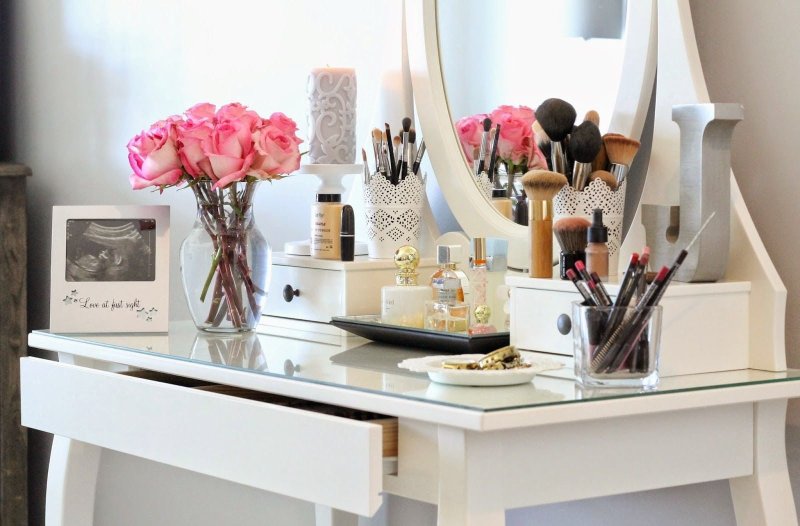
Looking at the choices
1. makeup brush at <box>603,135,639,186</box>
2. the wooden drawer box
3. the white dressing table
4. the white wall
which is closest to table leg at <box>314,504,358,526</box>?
the white wall

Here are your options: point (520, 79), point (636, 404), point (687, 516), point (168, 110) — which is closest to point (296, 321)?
point (520, 79)

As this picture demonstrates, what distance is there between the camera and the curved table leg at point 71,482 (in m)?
1.68

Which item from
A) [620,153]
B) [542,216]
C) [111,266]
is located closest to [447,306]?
[542,216]

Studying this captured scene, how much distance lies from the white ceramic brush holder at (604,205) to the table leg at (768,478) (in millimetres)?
240

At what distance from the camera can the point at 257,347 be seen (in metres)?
1.50

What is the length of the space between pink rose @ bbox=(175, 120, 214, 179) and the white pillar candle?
0.21m

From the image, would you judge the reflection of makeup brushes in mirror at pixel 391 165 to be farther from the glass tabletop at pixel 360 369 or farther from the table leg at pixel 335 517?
the table leg at pixel 335 517

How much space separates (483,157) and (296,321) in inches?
14.3

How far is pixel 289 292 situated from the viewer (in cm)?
173

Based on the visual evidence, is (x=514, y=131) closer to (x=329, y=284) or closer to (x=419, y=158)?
(x=419, y=158)

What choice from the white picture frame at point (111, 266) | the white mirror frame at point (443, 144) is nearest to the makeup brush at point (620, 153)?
the white mirror frame at point (443, 144)

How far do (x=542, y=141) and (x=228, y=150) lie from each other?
1.44 feet

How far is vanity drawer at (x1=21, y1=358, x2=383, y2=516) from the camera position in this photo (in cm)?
112

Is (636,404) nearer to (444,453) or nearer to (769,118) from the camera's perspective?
(444,453)
